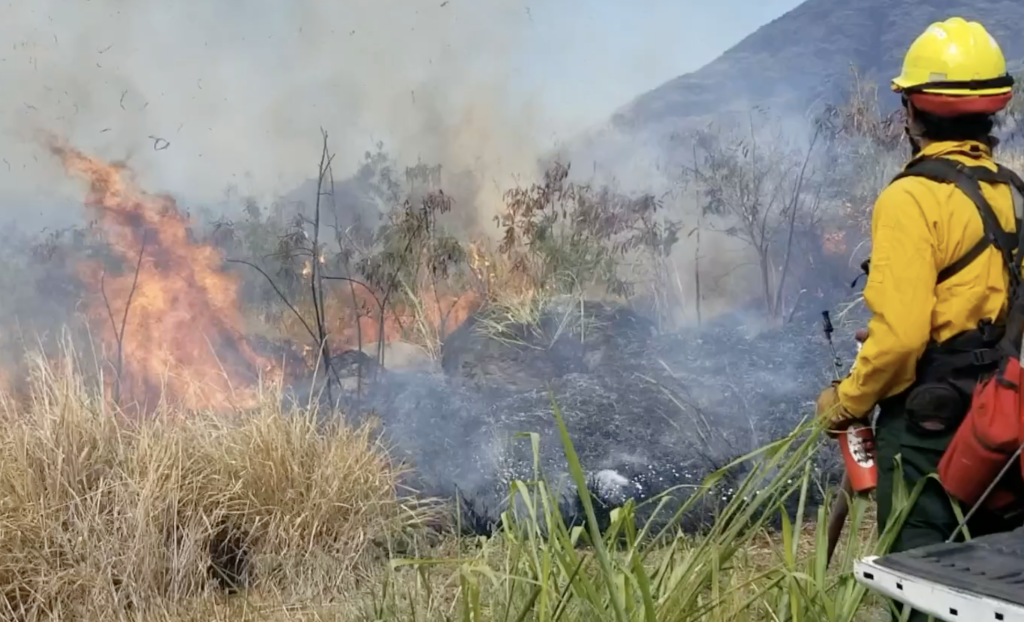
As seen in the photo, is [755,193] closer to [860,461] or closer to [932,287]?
[860,461]

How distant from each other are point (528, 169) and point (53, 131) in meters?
2.15

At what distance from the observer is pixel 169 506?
12.3 feet

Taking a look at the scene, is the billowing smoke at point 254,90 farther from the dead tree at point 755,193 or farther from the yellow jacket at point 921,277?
the yellow jacket at point 921,277

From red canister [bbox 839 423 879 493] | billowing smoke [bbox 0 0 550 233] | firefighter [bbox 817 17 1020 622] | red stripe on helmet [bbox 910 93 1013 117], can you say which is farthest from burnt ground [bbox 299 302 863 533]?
red stripe on helmet [bbox 910 93 1013 117]

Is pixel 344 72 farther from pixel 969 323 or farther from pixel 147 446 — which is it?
pixel 969 323

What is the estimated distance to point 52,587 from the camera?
350 cm

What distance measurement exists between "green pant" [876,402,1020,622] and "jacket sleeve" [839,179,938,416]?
161mm

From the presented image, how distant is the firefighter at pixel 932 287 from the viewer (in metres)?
2.42

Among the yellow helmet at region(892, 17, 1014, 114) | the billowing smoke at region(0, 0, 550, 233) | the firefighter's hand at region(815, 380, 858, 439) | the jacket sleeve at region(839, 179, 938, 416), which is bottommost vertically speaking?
the firefighter's hand at region(815, 380, 858, 439)

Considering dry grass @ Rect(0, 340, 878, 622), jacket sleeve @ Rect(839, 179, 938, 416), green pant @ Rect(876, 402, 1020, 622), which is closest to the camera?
jacket sleeve @ Rect(839, 179, 938, 416)

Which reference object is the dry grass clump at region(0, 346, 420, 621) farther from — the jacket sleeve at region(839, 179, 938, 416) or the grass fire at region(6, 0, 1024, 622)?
the jacket sleeve at region(839, 179, 938, 416)

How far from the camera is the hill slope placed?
521 cm

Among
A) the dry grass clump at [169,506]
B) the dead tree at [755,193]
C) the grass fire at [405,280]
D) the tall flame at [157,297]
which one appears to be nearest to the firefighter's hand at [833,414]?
the grass fire at [405,280]

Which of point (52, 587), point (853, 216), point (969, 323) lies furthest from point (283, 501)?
point (853, 216)
